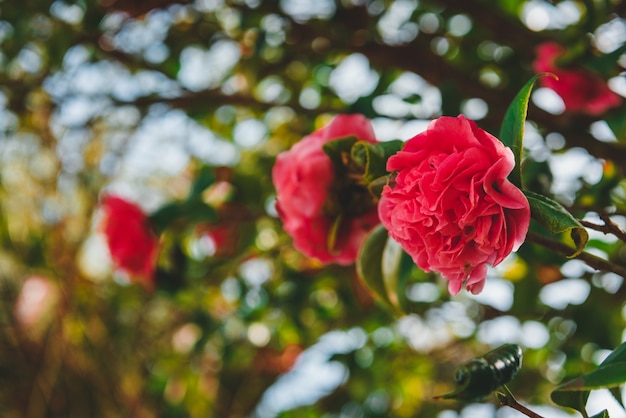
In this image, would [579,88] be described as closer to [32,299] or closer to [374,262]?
[374,262]

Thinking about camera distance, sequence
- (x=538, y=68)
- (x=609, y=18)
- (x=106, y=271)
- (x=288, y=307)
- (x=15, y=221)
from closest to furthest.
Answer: (x=609, y=18)
(x=538, y=68)
(x=288, y=307)
(x=15, y=221)
(x=106, y=271)

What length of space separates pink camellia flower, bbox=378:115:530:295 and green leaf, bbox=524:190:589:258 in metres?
0.01

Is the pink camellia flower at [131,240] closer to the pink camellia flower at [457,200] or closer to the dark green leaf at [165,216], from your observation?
the dark green leaf at [165,216]

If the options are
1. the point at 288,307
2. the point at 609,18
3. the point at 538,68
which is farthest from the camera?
the point at 288,307

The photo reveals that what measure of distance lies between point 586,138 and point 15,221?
1733 mm

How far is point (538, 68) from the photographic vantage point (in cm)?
91

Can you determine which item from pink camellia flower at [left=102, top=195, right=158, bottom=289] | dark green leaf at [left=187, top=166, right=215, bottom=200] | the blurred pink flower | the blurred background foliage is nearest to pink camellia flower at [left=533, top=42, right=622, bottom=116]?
the blurred background foliage

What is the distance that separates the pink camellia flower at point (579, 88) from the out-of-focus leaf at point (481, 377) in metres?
0.57

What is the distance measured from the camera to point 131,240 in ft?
3.28

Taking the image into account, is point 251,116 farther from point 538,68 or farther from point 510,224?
point 510,224

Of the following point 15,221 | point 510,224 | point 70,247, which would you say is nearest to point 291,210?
point 510,224

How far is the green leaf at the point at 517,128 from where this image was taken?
40cm

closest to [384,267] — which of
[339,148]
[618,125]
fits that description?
[339,148]

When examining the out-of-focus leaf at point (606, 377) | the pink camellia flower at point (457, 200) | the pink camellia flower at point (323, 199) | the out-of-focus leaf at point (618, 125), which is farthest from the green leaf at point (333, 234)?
the out-of-focus leaf at point (618, 125)
